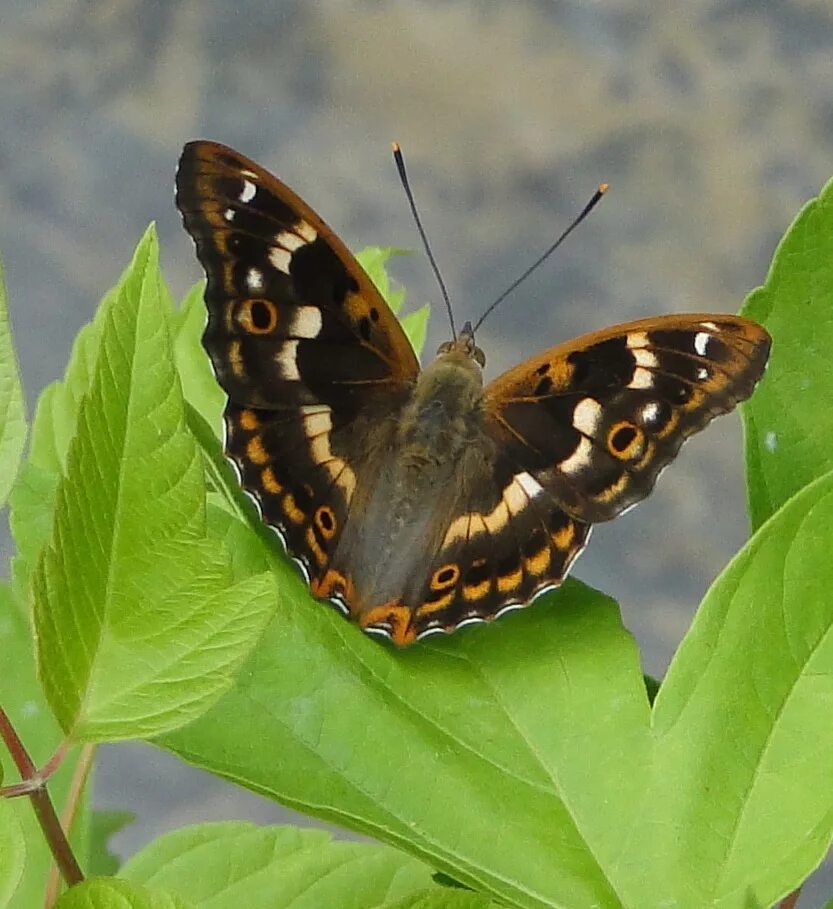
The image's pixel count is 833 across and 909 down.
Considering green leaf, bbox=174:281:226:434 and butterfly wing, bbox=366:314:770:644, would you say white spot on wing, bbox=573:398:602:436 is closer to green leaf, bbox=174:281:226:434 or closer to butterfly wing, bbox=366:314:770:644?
butterfly wing, bbox=366:314:770:644

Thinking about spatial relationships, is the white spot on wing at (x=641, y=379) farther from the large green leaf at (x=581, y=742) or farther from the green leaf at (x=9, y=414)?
the green leaf at (x=9, y=414)

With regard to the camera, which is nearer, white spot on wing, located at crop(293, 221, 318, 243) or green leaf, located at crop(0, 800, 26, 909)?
green leaf, located at crop(0, 800, 26, 909)

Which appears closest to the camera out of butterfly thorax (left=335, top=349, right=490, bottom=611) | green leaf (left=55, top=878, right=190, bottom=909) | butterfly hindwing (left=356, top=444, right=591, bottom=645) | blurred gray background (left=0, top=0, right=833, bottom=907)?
green leaf (left=55, top=878, right=190, bottom=909)

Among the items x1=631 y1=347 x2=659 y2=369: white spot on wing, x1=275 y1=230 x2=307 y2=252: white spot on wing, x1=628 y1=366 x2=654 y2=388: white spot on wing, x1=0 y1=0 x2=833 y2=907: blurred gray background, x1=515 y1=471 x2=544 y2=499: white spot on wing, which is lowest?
x1=515 y1=471 x2=544 y2=499: white spot on wing

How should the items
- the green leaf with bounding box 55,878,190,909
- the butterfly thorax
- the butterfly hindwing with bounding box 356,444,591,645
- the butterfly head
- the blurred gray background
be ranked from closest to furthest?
the green leaf with bounding box 55,878,190,909, the butterfly hindwing with bounding box 356,444,591,645, the butterfly thorax, the butterfly head, the blurred gray background

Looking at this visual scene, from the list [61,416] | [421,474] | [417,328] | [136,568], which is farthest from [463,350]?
[136,568]

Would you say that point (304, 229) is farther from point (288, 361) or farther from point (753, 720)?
point (753, 720)

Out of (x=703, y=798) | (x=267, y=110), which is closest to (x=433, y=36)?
(x=267, y=110)

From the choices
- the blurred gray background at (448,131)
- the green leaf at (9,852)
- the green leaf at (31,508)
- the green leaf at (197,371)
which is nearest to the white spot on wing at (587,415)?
the green leaf at (197,371)

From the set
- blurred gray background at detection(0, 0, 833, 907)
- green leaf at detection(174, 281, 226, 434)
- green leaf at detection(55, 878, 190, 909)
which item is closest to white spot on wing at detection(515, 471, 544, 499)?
green leaf at detection(174, 281, 226, 434)
